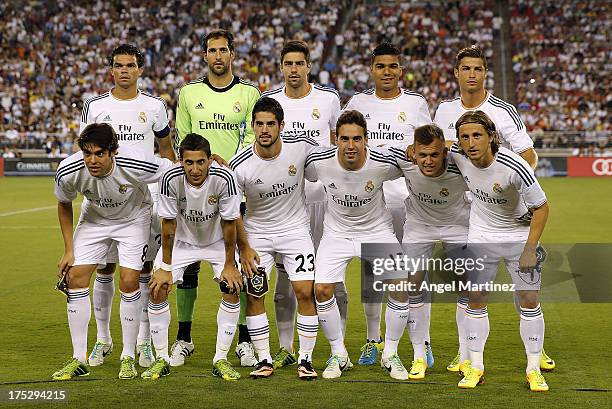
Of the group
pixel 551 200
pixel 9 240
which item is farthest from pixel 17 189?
pixel 551 200

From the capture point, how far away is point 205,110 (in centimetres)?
812

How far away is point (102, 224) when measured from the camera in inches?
292

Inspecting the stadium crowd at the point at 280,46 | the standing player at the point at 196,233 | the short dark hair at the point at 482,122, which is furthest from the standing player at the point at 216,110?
the stadium crowd at the point at 280,46

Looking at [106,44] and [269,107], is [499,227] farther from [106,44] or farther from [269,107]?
[106,44]

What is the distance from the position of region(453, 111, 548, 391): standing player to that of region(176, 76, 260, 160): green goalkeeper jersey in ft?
6.66

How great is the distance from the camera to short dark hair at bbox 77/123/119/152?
22.7ft

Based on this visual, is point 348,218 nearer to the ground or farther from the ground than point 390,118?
nearer to the ground

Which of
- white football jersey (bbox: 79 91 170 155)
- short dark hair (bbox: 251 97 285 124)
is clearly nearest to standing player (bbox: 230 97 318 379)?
short dark hair (bbox: 251 97 285 124)

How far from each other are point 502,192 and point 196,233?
7.52ft

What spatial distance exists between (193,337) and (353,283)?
3532 millimetres

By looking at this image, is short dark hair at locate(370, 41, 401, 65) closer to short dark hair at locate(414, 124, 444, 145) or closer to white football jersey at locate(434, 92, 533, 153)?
white football jersey at locate(434, 92, 533, 153)

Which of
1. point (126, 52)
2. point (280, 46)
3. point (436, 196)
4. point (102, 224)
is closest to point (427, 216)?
point (436, 196)

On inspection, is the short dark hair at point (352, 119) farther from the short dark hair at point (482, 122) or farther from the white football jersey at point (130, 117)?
the white football jersey at point (130, 117)

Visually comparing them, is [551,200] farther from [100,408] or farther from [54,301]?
[100,408]
